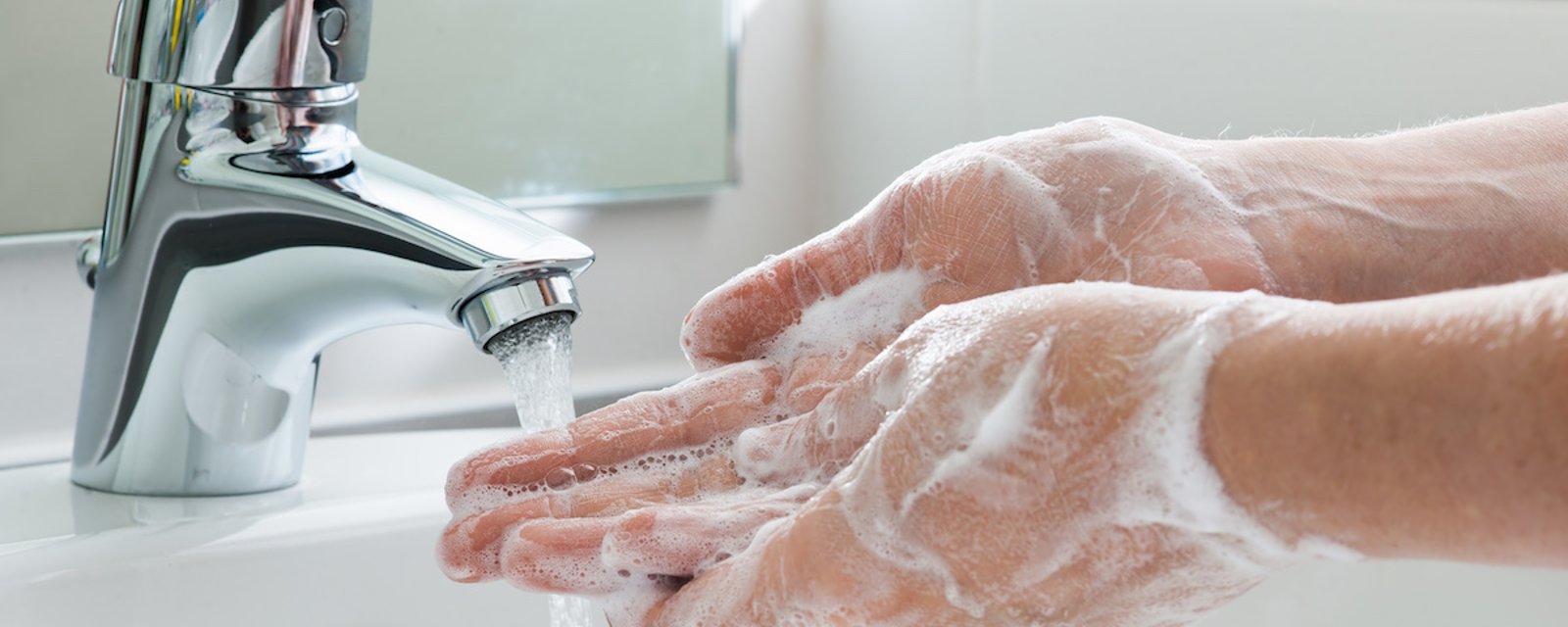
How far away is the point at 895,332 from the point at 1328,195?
7.6 inches

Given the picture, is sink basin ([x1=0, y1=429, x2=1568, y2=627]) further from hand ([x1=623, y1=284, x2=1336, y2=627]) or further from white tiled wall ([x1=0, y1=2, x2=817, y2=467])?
hand ([x1=623, y1=284, x2=1336, y2=627])

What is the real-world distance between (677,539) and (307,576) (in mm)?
290

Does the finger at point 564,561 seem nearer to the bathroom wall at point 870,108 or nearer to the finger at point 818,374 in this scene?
the finger at point 818,374

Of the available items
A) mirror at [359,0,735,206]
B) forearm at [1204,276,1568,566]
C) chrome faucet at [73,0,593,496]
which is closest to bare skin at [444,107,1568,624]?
forearm at [1204,276,1568,566]

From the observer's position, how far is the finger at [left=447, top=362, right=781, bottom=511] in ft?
1.80

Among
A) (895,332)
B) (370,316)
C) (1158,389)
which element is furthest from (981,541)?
(370,316)

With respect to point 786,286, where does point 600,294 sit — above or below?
below

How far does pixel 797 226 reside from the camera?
3.65 ft

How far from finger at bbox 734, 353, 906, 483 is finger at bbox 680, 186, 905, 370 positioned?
6cm

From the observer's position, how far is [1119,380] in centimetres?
40

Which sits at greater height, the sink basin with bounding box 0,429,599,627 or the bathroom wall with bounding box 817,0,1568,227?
the bathroom wall with bounding box 817,0,1568,227

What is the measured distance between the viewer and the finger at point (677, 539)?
1.60ft

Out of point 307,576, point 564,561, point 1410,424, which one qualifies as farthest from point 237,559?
point 1410,424

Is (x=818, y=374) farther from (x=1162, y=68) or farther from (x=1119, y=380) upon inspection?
(x=1162, y=68)
